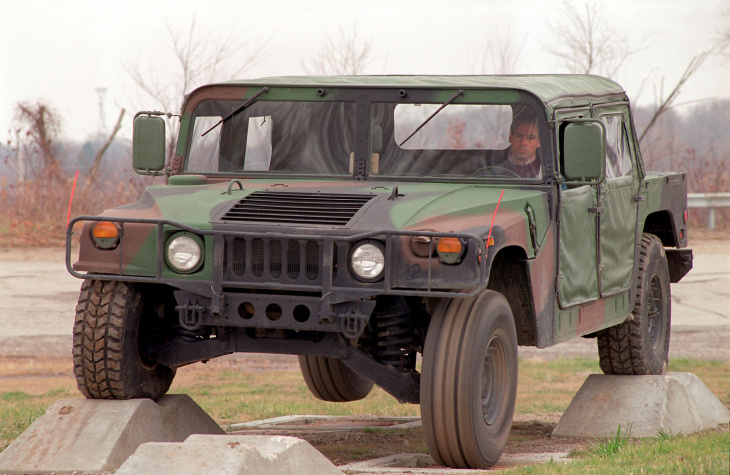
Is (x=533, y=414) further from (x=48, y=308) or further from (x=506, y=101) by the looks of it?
(x=48, y=308)

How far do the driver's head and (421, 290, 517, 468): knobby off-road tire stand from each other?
110 centimetres

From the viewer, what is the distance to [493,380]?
6.63 m

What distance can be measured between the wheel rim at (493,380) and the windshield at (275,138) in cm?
150

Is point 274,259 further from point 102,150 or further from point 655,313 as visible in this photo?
point 102,150

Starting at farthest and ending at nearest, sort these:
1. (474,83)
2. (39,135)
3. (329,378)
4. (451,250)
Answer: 1. (39,135)
2. (329,378)
3. (474,83)
4. (451,250)

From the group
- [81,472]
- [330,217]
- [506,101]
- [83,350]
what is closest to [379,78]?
[506,101]

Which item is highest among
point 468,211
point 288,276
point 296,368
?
point 468,211

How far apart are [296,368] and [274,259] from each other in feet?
30.3

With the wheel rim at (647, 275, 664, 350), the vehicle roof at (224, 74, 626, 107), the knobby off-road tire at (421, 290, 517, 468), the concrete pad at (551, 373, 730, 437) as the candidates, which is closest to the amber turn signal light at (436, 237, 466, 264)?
the knobby off-road tire at (421, 290, 517, 468)

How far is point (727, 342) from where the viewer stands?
637 inches

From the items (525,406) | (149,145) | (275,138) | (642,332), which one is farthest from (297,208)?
(525,406)

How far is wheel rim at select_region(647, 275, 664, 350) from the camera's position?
9203 millimetres

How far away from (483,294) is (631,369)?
3009mm

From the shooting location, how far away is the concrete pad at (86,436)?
6367mm
